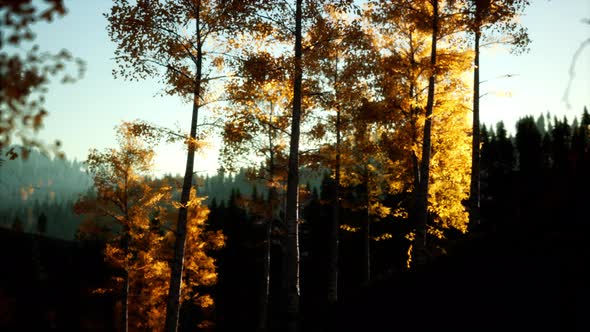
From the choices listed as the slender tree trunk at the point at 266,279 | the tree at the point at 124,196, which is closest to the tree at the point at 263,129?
the slender tree trunk at the point at 266,279

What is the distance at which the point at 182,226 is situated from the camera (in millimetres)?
9172

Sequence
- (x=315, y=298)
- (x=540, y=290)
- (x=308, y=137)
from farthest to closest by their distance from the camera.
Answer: (x=315, y=298), (x=308, y=137), (x=540, y=290)

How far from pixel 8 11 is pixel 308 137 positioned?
440 inches

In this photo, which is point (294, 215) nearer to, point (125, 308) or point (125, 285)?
point (125, 285)

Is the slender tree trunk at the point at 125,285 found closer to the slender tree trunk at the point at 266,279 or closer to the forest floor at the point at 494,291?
the slender tree trunk at the point at 266,279

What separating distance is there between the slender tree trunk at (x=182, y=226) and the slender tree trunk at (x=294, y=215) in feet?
8.14

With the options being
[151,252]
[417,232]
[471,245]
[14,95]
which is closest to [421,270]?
[471,245]

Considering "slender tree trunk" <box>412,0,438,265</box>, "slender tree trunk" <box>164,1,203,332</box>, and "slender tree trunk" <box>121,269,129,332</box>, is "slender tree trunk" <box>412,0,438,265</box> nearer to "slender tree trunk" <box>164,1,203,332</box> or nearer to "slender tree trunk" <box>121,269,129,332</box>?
"slender tree trunk" <box>164,1,203,332</box>

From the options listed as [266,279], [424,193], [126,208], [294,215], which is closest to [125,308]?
[126,208]

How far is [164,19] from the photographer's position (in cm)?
913

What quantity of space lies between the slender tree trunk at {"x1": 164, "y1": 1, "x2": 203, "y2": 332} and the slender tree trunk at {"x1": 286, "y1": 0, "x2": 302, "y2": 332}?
248 centimetres

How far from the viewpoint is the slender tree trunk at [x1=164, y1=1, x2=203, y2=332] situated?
888 centimetres

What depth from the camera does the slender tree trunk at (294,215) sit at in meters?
7.88

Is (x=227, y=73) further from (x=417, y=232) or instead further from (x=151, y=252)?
(x=151, y=252)
